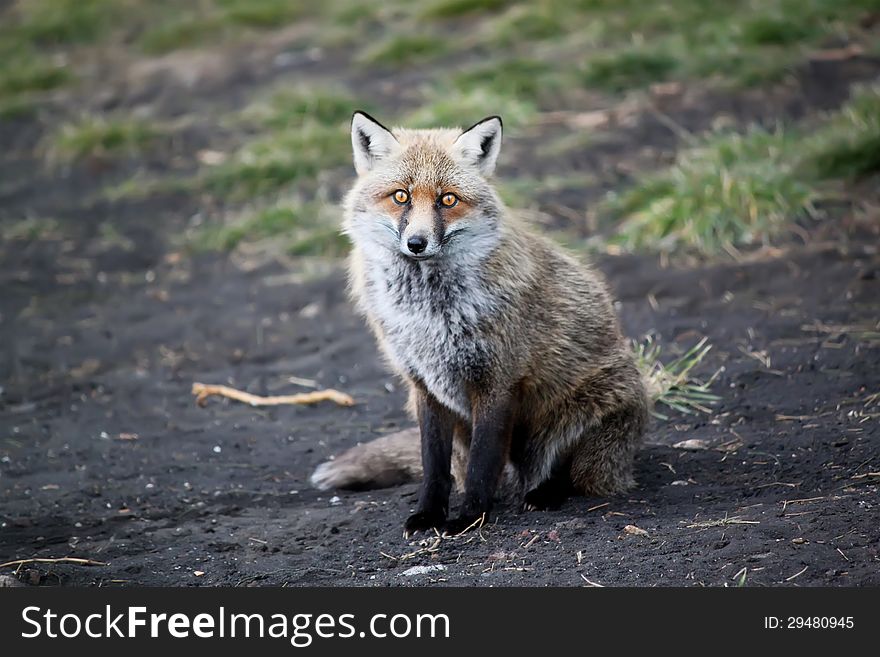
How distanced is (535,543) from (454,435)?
898 millimetres

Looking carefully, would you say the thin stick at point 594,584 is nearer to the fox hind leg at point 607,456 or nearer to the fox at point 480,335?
the fox at point 480,335

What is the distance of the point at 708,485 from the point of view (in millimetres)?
5281

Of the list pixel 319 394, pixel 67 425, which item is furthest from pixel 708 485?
pixel 67 425

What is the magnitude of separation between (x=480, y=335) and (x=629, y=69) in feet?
22.2

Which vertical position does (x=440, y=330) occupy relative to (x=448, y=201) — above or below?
below

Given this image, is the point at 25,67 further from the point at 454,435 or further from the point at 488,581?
the point at 488,581

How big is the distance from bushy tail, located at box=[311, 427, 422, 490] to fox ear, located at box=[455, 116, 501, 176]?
1.51 meters

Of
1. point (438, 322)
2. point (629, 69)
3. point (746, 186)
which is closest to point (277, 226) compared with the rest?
point (629, 69)

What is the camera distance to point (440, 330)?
509cm

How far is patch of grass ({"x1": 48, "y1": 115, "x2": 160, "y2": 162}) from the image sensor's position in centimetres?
1211

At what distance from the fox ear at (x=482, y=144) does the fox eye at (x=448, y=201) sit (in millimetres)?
268

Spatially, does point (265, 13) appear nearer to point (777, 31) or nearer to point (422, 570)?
point (777, 31)

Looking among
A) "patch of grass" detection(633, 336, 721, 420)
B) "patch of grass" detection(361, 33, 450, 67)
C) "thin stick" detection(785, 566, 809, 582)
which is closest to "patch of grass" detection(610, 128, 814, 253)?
"patch of grass" detection(633, 336, 721, 420)

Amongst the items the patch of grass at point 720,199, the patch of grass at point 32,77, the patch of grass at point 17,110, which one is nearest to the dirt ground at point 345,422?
the patch of grass at point 720,199
